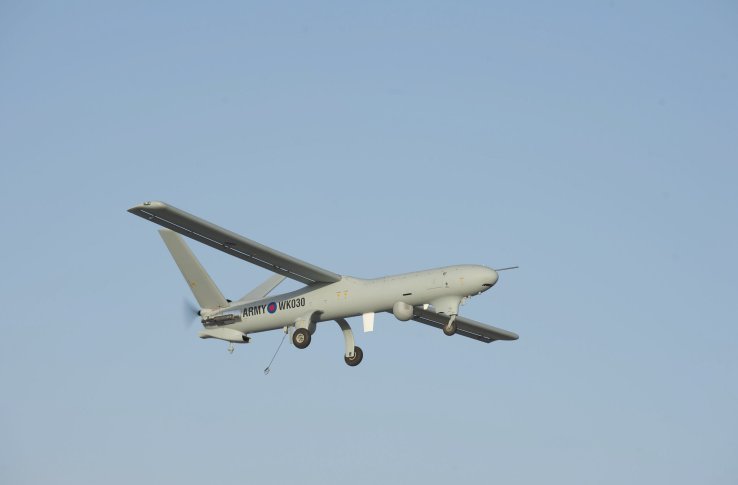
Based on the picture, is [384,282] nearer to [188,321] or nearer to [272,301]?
[272,301]

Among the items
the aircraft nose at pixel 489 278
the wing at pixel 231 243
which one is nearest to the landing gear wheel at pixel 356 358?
the wing at pixel 231 243

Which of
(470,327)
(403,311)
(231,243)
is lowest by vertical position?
(403,311)

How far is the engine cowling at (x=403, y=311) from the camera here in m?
43.7

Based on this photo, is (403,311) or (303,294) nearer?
(403,311)

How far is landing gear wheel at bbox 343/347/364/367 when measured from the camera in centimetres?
4734

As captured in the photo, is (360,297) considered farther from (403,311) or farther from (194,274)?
(194,274)

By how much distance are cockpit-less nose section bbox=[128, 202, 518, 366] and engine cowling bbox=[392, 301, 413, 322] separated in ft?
0.11

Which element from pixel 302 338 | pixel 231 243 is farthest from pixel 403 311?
pixel 231 243

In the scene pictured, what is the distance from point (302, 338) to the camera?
4559 cm

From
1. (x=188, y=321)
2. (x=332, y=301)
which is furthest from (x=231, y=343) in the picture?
(x=332, y=301)

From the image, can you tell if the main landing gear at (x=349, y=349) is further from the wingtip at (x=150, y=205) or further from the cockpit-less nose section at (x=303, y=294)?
the wingtip at (x=150, y=205)

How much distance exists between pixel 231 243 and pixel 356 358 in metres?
6.93

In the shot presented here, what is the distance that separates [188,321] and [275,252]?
6812 millimetres

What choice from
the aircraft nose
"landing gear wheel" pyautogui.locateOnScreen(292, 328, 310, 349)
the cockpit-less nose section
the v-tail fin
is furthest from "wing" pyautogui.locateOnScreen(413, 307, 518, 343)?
the v-tail fin
